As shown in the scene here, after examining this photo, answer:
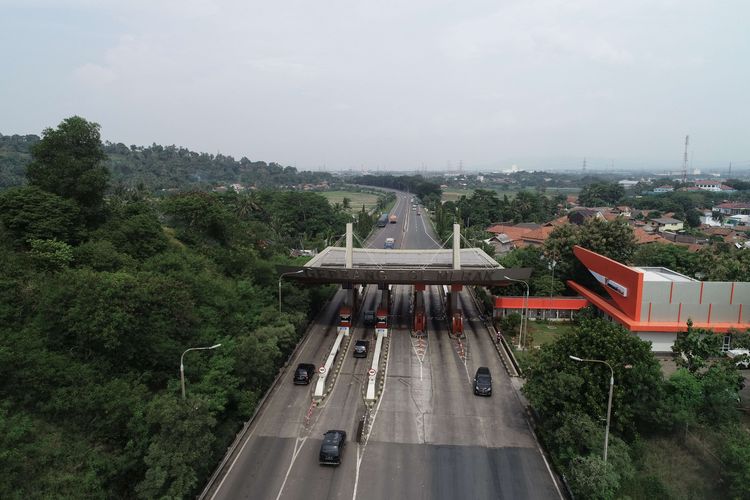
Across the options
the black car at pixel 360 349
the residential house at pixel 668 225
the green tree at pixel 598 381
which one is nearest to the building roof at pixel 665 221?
the residential house at pixel 668 225

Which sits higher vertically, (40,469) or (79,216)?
(79,216)

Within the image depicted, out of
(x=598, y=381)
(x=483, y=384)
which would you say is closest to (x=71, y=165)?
(x=483, y=384)

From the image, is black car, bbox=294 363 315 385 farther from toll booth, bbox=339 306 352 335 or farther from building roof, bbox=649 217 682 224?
building roof, bbox=649 217 682 224

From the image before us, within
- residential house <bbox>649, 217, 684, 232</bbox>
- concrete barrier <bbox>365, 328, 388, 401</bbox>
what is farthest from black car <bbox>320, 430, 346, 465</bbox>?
residential house <bbox>649, 217, 684, 232</bbox>

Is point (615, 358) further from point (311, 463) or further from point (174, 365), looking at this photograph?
A: point (174, 365)

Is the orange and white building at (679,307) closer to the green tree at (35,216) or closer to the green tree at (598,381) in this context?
the green tree at (598,381)

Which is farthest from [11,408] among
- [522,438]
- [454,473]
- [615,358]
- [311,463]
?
[615,358]

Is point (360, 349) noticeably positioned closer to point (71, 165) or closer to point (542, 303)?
point (542, 303)
